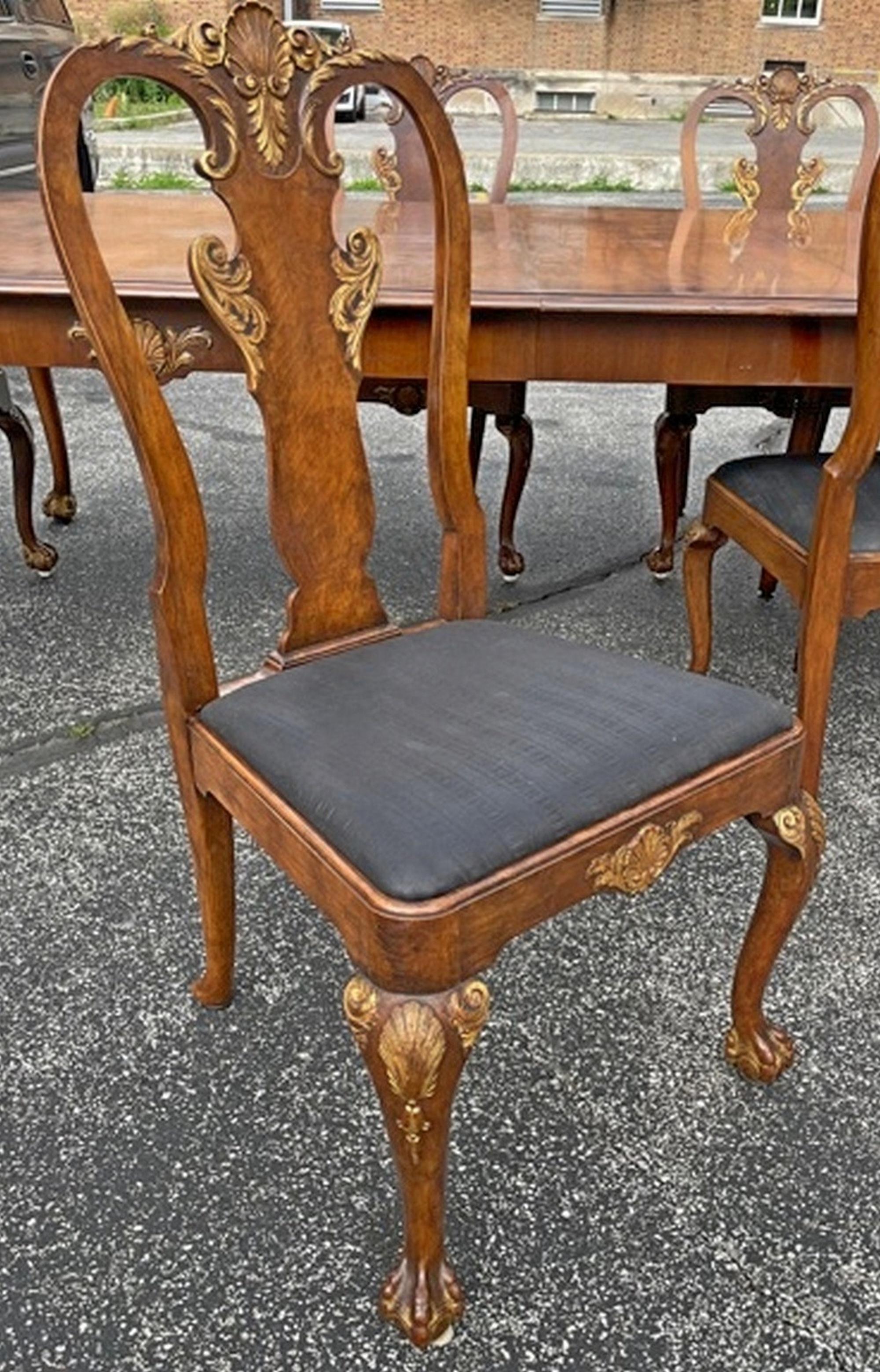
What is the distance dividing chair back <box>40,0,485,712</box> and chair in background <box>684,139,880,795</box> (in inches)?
22.8

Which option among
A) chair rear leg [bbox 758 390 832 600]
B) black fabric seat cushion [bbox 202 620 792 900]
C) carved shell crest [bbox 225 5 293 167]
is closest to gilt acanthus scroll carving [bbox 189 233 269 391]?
carved shell crest [bbox 225 5 293 167]

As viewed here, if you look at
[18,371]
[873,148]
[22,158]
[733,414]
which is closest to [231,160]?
[873,148]

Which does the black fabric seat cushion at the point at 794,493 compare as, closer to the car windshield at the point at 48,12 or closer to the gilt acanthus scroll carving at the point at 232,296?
the gilt acanthus scroll carving at the point at 232,296

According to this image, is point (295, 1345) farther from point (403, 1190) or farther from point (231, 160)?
point (231, 160)

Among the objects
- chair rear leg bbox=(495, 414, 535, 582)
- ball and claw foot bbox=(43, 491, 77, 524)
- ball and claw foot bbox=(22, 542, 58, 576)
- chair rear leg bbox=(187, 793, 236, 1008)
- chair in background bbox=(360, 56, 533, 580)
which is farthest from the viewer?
ball and claw foot bbox=(43, 491, 77, 524)

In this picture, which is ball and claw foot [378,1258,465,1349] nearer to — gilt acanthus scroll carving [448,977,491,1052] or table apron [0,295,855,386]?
gilt acanthus scroll carving [448,977,491,1052]

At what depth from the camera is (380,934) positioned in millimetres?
976

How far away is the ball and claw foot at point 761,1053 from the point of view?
1411 mm

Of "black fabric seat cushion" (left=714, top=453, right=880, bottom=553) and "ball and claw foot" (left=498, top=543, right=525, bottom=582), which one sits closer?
"black fabric seat cushion" (left=714, top=453, right=880, bottom=553)

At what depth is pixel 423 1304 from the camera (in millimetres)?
1107

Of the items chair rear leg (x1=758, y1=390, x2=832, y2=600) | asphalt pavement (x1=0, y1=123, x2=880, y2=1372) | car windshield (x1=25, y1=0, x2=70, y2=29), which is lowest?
asphalt pavement (x1=0, y1=123, x2=880, y2=1372)

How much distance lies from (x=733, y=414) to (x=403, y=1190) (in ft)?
12.0

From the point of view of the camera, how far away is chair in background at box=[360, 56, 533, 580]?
2318 mm

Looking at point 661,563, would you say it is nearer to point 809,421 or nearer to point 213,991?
→ point 809,421
